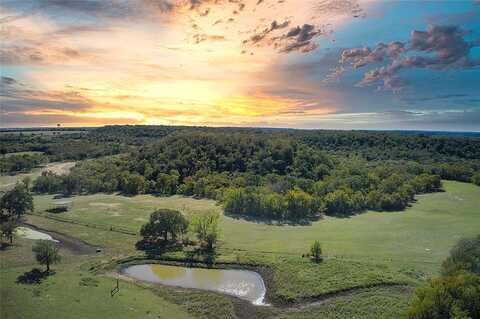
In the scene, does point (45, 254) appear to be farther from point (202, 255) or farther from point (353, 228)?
point (353, 228)

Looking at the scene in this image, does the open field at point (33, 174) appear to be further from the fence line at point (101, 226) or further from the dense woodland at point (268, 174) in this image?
the fence line at point (101, 226)

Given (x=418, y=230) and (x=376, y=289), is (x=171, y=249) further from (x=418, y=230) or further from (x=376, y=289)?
(x=418, y=230)

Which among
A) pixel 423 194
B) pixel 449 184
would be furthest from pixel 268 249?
pixel 449 184

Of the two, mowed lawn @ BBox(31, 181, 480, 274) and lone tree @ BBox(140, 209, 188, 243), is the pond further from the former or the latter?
mowed lawn @ BBox(31, 181, 480, 274)

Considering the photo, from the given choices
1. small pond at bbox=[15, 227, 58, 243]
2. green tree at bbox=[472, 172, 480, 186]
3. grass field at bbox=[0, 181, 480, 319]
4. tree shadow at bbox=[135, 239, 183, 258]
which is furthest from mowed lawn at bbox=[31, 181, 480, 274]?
green tree at bbox=[472, 172, 480, 186]

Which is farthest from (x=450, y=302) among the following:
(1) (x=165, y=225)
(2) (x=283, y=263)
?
(1) (x=165, y=225)
